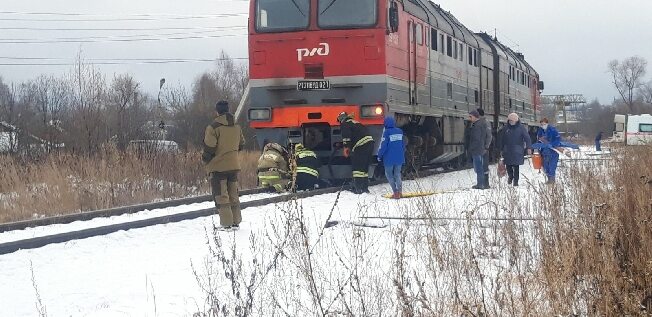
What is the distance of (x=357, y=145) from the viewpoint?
12672 mm

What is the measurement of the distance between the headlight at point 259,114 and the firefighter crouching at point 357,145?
1.50 metres

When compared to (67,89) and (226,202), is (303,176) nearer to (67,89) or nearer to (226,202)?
(226,202)

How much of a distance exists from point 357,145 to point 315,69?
1.79 m

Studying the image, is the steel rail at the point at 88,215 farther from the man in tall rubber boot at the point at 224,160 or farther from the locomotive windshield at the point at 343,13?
the locomotive windshield at the point at 343,13

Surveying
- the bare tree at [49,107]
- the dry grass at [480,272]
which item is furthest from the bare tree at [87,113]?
the dry grass at [480,272]

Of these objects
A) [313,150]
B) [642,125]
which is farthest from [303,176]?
[642,125]

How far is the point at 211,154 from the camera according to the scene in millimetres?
8961

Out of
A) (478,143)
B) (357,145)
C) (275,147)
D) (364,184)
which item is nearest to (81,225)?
(275,147)

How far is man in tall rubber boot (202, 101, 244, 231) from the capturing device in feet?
29.2

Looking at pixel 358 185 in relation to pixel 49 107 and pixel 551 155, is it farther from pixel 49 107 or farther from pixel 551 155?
pixel 49 107

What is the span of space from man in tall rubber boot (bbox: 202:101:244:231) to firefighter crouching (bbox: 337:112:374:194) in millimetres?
3914

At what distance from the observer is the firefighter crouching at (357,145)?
501 inches

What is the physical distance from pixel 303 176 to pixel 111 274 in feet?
23.8

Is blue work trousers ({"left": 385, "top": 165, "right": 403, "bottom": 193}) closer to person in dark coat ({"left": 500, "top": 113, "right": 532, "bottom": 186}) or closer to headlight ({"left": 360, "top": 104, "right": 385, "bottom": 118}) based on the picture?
headlight ({"left": 360, "top": 104, "right": 385, "bottom": 118})
